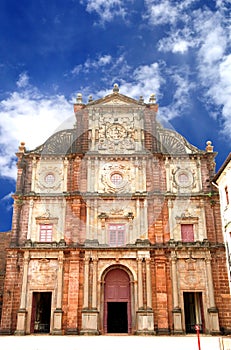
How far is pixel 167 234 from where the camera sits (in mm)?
28750

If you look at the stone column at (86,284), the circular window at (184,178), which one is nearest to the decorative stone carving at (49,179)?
the stone column at (86,284)

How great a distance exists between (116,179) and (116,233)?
13.8 ft

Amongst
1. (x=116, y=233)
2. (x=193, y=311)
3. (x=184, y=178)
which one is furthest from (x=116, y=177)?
(x=193, y=311)

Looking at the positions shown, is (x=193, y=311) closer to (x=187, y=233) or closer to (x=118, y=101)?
(x=187, y=233)

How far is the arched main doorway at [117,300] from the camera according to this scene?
27469 millimetres

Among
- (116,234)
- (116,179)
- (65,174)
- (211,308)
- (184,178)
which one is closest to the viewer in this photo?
(211,308)

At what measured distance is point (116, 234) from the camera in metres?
28.9

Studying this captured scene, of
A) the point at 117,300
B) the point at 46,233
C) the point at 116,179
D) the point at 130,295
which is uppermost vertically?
the point at 116,179

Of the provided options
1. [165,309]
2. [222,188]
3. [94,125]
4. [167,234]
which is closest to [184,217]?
[167,234]

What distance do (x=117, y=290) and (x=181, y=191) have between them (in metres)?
8.77

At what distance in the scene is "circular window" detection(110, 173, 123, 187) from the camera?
30.3 m

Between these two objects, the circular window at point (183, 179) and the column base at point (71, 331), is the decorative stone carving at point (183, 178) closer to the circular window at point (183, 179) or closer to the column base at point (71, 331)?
the circular window at point (183, 179)
